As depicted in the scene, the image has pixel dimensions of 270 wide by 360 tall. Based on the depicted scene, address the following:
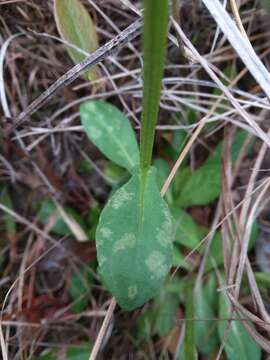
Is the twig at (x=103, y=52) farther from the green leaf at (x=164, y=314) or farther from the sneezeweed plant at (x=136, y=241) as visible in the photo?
the green leaf at (x=164, y=314)

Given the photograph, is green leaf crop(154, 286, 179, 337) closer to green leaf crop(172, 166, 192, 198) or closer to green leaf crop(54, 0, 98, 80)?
green leaf crop(172, 166, 192, 198)

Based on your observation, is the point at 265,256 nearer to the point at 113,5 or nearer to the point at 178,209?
Answer: the point at 178,209

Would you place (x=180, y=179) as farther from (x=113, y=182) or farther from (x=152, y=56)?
(x=152, y=56)

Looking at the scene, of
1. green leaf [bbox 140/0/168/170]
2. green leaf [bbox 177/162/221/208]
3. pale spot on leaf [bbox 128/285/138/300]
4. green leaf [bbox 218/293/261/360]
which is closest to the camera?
green leaf [bbox 140/0/168/170]

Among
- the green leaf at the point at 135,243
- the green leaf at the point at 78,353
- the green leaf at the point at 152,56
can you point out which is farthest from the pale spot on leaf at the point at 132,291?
the green leaf at the point at 78,353

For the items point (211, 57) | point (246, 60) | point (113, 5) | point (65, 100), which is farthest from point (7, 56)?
point (246, 60)

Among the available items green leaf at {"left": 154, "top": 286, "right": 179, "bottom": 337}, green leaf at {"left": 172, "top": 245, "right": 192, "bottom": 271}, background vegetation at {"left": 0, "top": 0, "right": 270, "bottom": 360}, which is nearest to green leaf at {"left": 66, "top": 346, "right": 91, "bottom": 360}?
background vegetation at {"left": 0, "top": 0, "right": 270, "bottom": 360}
